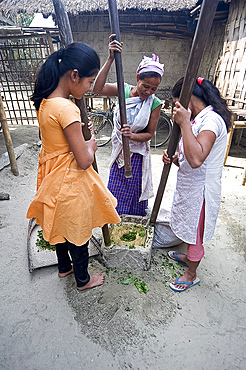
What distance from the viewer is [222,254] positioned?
2.38m

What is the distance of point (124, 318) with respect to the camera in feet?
5.41

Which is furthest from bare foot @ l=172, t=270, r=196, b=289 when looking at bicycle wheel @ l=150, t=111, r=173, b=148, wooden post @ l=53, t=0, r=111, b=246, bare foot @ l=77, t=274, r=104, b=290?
bicycle wheel @ l=150, t=111, r=173, b=148

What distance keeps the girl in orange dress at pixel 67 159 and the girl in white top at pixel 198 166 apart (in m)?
0.58

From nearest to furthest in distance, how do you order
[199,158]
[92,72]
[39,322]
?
1. [92,72]
2. [199,158]
3. [39,322]

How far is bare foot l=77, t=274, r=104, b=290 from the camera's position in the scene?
183 centimetres

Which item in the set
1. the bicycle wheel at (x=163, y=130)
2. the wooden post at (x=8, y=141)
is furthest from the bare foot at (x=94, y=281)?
the bicycle wheel at (x=163, y=130)

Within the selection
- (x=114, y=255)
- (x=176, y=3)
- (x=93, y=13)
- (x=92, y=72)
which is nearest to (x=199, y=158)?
(x=92, y=72)

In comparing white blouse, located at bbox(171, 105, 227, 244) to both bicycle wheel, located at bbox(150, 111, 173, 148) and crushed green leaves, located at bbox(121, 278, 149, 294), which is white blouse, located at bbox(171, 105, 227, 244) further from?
bicycle wheel, located at bbox(150, 111, 173, 148)

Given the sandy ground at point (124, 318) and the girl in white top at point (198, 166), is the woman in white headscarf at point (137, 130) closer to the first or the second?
the girl in white top at point (198, 166)

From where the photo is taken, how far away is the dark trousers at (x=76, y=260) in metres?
1.59

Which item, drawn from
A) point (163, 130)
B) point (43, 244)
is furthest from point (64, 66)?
point (163, 130)

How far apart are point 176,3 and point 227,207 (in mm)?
6185

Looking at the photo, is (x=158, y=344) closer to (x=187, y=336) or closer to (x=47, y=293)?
(x=187, y=336)

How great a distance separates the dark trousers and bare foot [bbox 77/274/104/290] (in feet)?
0.14
